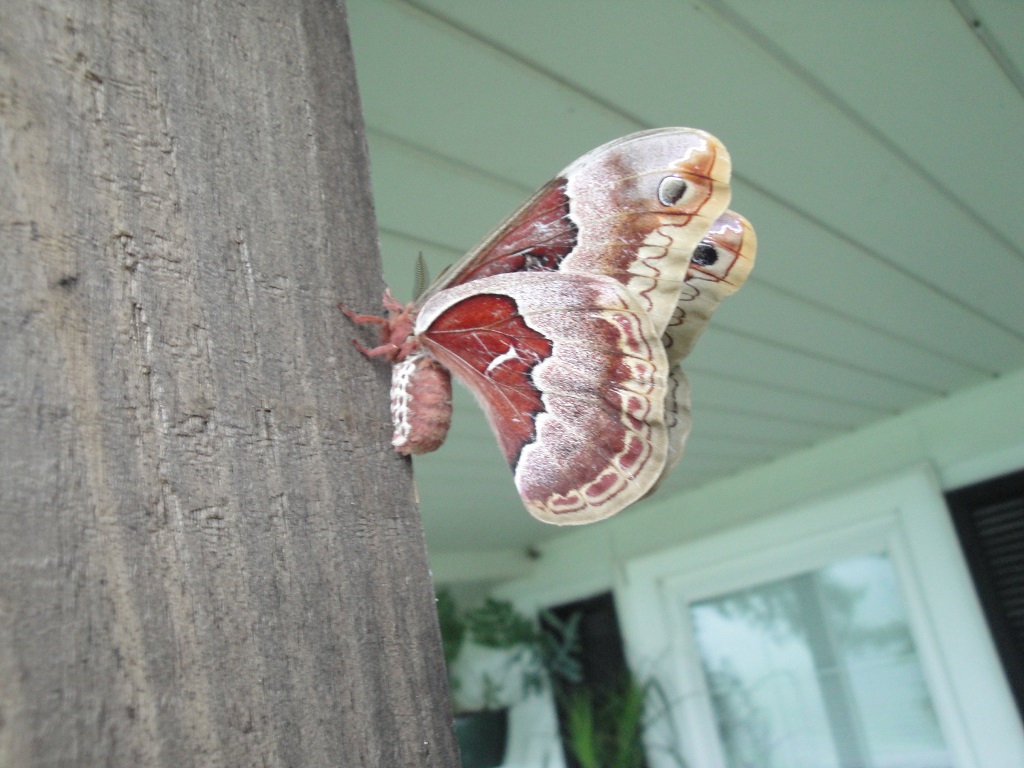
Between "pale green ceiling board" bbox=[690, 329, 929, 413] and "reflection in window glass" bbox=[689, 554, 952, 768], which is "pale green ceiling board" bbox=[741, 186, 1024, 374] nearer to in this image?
"pale green ceiling board" bbox=[690, 329, 929, 413]

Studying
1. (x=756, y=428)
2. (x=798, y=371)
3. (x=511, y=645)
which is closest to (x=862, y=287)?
(x=798, y=371)

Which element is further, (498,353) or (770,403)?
(770,403)

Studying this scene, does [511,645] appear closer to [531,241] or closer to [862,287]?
[862,287]

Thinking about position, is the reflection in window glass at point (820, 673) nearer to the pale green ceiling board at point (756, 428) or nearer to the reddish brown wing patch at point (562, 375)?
the pale green ceiling board at point (756, 428)

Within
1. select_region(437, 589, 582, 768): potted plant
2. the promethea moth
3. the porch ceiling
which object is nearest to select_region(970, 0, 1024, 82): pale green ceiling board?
the porch ceiling

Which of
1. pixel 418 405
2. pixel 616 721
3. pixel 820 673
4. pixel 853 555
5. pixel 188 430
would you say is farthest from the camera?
pixel 616 721

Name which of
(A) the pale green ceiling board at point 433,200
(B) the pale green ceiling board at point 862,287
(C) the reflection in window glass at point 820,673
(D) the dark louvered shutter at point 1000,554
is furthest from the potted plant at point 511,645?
(A) the pale green ceiling board at point 433,200
